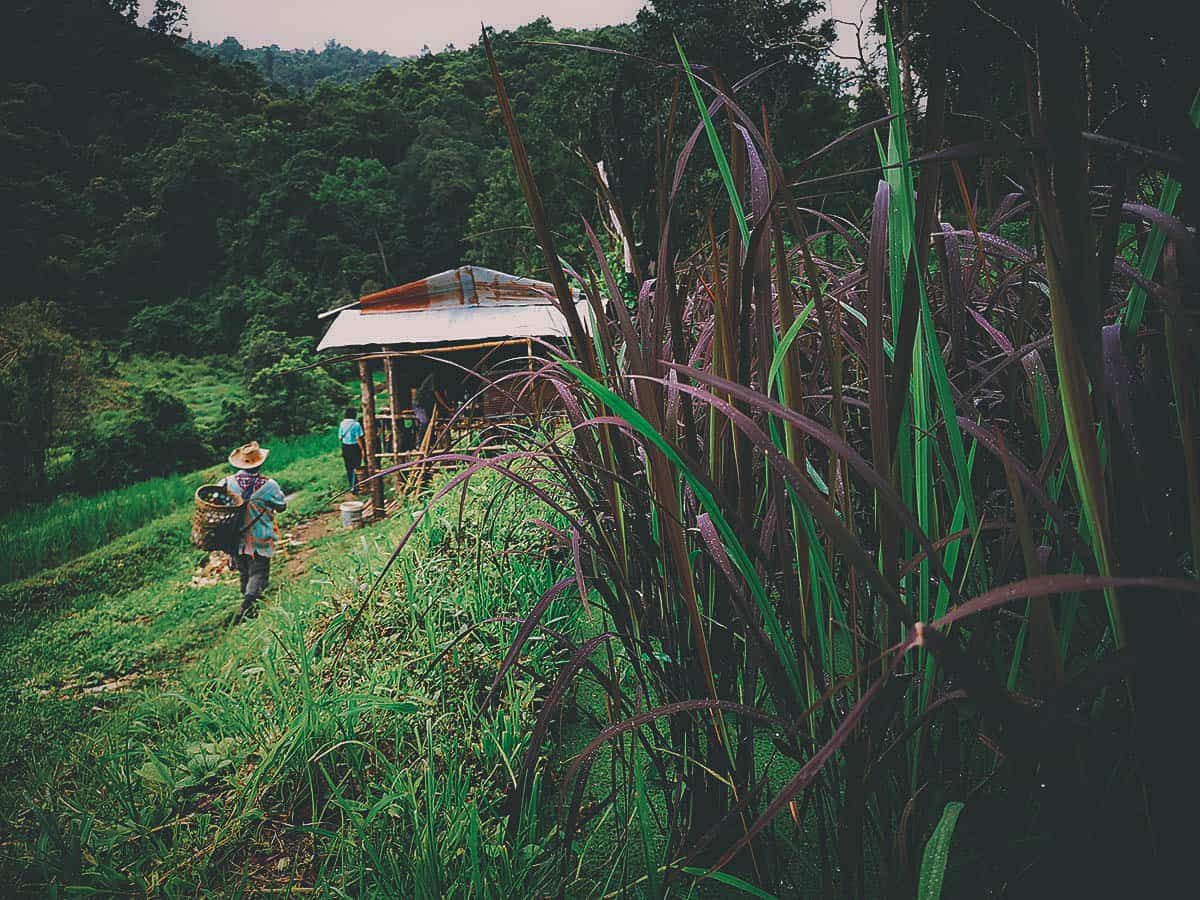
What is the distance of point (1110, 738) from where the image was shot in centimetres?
46

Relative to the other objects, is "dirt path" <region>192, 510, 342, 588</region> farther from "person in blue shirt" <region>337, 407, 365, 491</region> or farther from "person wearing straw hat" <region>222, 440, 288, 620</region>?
"person wearing straw hat" <region>222, 440, 288, 620</region>

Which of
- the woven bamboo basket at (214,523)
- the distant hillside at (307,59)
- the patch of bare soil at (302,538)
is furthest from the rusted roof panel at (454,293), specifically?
the distant hillside at (307,59)

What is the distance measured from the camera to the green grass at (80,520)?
781 centimetres

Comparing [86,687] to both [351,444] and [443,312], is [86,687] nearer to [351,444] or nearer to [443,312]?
[351,444]

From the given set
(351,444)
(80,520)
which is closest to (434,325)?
(351,444)

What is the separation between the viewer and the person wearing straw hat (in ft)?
16.6

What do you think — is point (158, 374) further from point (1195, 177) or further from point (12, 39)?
point (1195, 177)

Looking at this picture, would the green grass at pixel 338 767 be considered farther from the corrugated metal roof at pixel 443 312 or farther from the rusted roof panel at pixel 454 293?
the rusted roof panel at pixel 454 293

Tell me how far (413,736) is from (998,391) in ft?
4.33

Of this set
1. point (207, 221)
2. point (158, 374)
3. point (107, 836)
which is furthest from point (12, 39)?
point (107, 836)

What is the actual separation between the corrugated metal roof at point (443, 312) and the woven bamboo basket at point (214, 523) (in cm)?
347

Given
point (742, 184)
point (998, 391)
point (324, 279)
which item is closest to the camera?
point (742, 184)

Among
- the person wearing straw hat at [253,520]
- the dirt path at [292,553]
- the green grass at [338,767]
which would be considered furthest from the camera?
the dirt path at [292,553]

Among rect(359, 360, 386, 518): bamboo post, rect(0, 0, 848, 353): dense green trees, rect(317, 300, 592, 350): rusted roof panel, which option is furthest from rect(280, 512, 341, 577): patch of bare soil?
rect(0, 0, 848, 353): dense green trees
